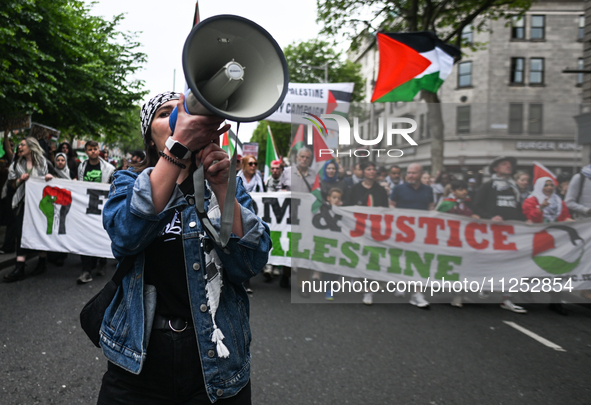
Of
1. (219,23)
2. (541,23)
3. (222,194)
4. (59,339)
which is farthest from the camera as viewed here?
(541,23)

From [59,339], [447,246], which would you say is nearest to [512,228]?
[447,246]

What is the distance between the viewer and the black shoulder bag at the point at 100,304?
1.50 m

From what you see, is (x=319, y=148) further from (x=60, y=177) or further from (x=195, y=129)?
(x=195, y=129)

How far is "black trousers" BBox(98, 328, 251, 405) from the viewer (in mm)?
1484

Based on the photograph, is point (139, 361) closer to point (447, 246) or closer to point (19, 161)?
point (447, 246)

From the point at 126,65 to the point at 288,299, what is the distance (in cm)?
1845

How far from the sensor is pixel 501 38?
108ft

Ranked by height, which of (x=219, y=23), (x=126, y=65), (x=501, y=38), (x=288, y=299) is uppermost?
(x=501, y=38)

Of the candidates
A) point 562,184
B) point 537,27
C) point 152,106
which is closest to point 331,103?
point 562,184

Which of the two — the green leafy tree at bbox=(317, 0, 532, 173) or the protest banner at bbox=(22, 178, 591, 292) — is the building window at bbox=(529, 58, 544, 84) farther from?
the protest banner at bbox=(22, 178, 591, 292)

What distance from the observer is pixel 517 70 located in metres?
33.0

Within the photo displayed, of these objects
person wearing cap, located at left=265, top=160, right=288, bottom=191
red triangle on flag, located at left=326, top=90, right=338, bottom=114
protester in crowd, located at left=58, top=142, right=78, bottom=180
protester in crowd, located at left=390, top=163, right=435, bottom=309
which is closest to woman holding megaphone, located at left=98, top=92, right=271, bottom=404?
protester in crowd, located at left=390, top=163, right=435, bottom=309

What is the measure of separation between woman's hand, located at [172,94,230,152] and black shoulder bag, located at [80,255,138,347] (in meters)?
0.49

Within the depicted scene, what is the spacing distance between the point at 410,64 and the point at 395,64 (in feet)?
0.93
